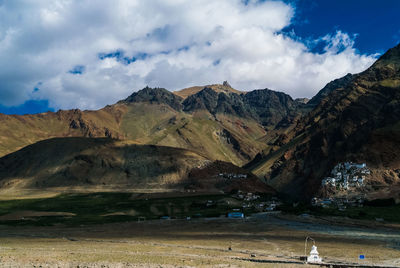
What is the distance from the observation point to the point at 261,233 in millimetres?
86125

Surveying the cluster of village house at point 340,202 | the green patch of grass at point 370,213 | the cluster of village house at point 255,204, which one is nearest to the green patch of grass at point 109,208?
the cluster of village house at point 255,204

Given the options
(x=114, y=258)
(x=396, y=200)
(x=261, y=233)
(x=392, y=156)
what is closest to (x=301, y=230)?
(x=261, y=233)

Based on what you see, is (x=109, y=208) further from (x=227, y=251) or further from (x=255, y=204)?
(x=227, y=251)

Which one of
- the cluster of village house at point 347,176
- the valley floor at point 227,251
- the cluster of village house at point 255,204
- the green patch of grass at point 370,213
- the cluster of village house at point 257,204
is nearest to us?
the valley floor at point 227,251

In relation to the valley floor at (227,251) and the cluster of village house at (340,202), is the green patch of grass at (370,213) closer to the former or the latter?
the cluster of village house at (340,202)

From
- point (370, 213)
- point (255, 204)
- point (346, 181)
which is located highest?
point (346, 181)

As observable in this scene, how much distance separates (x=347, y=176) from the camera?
177 m

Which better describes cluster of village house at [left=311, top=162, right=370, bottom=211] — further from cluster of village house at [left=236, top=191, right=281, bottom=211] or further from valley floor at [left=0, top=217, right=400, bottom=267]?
valley floor at [left=0, top=217, right=400, bottom=267]

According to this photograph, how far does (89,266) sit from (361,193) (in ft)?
462

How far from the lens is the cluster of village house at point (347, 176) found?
170125 millimetres

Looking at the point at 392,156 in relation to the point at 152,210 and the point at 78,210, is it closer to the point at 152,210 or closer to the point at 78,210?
the point at 152,210

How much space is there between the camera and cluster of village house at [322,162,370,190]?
6698 inches

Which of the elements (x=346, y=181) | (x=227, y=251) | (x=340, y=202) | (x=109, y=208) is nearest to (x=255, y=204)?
(x=340, y=202)

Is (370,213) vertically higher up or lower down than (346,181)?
lower down
